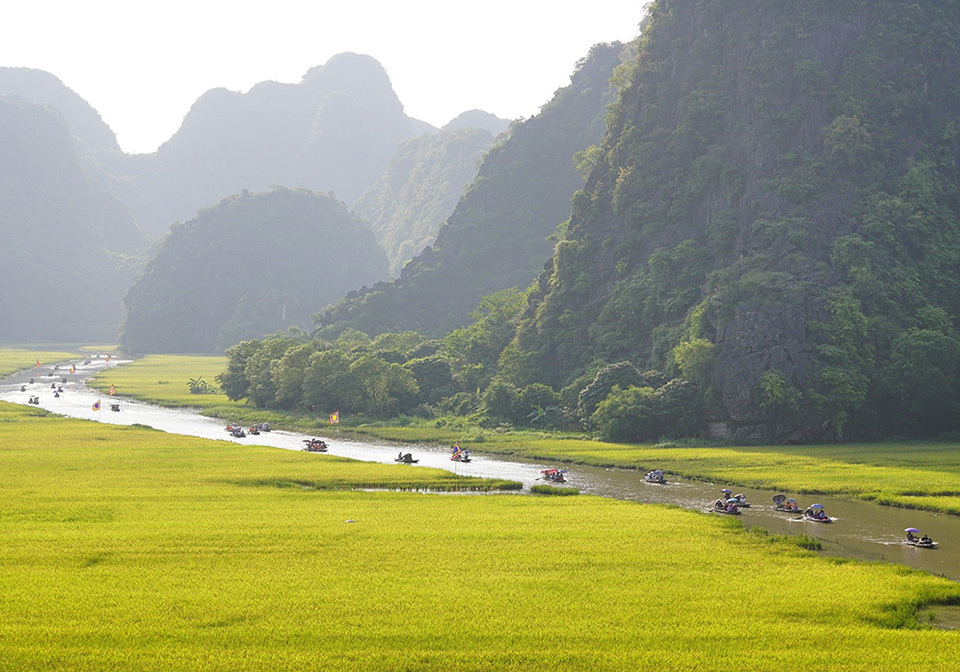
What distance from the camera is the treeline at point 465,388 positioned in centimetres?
8481

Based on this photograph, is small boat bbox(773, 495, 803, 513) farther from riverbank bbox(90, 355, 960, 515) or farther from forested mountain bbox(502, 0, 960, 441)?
forested mountain bbox(502, 0, 960, 441)

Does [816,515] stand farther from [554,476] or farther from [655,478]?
[554,476]

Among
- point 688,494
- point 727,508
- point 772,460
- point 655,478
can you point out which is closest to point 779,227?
point 772,460

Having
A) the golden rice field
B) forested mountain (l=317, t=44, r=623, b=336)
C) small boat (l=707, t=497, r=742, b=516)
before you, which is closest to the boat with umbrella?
the golden rice field

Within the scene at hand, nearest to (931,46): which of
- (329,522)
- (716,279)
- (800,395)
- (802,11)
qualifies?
(802,11)

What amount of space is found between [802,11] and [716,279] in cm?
3340

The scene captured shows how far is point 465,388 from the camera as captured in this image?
Answer: 4628 inches

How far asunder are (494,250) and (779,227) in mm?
101896

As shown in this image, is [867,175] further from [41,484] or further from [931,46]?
[41,484]

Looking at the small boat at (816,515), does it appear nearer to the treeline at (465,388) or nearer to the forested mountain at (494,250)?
the treeline at (465,388)

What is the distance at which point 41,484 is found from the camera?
5262 centimetres

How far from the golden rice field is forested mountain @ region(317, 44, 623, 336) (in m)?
138

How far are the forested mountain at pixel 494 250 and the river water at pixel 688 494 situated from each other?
79.9 metres

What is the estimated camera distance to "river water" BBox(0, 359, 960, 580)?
136 feet
